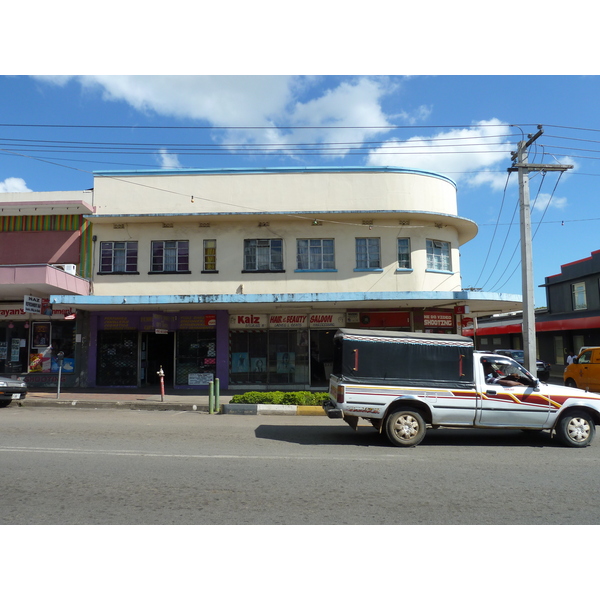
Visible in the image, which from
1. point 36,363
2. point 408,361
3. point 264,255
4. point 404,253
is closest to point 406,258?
point 404,253

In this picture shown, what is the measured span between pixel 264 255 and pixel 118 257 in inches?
235

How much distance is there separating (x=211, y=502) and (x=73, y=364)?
1663 centimetres

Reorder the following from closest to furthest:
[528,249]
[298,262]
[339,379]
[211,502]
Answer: [211,502] < [339,379] < [528,249] < [298,262]

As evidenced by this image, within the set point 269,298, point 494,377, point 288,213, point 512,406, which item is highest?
point 288,213

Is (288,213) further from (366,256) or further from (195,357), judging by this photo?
(195,357)

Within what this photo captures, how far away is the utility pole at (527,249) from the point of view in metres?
15.0

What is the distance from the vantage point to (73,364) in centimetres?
2030

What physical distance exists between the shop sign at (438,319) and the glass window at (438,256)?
1.84 metres

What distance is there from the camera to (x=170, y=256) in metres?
20.2

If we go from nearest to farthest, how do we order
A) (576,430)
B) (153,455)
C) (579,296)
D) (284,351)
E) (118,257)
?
(153,455) → (576,430) → (284,351) → (118,257) → (579,296)

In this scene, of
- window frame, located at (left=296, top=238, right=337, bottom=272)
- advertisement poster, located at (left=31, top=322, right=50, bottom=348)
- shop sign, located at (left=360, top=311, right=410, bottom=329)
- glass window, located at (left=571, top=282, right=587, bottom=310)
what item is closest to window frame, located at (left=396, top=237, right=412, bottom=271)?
shop sign, located at (left=360, top=311, right=410, bottom=329)

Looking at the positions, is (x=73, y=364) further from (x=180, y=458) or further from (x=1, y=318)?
(x=180, y=458)

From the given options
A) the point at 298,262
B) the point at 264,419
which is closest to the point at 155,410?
the point at 264,419

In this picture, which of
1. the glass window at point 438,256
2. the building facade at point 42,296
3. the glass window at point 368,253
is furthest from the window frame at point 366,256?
the building facade at point 42,296
